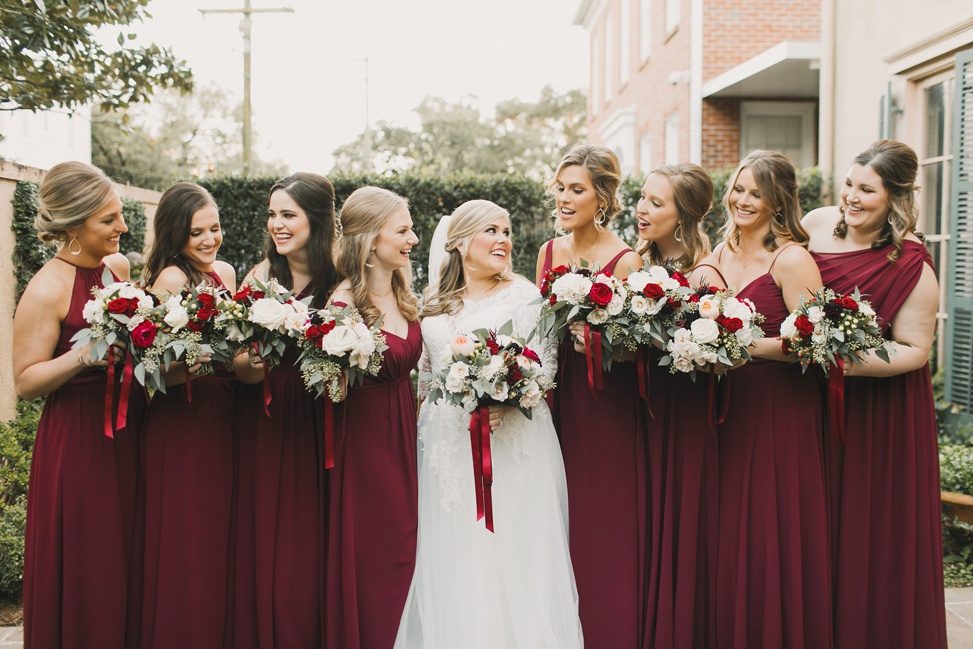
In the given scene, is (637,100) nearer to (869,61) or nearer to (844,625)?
(869,61)

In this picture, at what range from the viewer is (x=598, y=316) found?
3736 mm

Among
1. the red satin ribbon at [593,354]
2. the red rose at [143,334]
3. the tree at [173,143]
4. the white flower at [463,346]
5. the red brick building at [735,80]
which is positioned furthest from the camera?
the tree at [173,143]

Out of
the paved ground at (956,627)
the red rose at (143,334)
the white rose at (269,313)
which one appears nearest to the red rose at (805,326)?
the white rose at (269,313)

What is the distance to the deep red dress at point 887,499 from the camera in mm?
4004

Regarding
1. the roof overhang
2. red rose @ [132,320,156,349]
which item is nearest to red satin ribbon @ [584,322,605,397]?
Result: red rose @ [132,320,156,349]

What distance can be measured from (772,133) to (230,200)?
990 centimetres

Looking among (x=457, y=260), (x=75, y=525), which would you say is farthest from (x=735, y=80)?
(x=75, y=525)

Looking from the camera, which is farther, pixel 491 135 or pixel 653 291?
pixel 491 135

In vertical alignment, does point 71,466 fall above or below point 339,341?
below

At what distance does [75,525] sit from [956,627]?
523 centimetres

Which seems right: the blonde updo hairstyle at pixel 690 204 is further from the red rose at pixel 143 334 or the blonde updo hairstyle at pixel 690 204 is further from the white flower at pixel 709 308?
the red rose at pixel 143 334

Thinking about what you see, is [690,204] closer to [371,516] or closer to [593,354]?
[593,354]

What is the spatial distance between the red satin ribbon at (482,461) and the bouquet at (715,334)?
91 centimetres

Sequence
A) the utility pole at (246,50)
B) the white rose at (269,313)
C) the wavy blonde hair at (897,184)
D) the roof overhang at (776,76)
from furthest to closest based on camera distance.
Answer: the utility pole at (246,50) < the roof overhang at (776,76) < the wavy blonde hair at (897,184) < the white rose at (269,313)
